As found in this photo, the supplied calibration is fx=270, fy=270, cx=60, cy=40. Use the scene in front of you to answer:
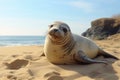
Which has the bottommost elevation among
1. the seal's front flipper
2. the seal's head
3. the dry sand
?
the dry sand

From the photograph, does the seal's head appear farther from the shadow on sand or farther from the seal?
the shadow on sand

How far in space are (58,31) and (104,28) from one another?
13918 mm

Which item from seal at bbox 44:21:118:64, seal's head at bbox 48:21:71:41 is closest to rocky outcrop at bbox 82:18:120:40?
seal at bbox 44:21:118:64

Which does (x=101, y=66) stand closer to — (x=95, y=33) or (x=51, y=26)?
(x=51, y=26)

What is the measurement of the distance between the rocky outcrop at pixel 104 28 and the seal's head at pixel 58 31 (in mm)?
12402

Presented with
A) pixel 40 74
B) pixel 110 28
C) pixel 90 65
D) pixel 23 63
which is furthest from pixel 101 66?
pixel 110 28

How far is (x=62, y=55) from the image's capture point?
5.59 meters

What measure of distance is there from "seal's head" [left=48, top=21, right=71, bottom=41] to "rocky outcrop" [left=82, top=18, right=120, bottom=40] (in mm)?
12402

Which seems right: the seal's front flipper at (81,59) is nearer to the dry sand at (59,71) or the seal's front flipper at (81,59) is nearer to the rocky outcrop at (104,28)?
the dry sand at (59,71)

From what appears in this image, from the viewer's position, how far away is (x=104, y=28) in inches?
734

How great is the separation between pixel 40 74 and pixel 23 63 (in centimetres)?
110

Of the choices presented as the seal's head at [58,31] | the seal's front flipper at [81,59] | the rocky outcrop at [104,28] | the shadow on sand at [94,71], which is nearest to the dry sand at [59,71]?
the shadow on sand at [94,71]

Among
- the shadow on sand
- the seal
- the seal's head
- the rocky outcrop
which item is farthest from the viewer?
the rocky outcrop

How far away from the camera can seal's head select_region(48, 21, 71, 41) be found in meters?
5.04
